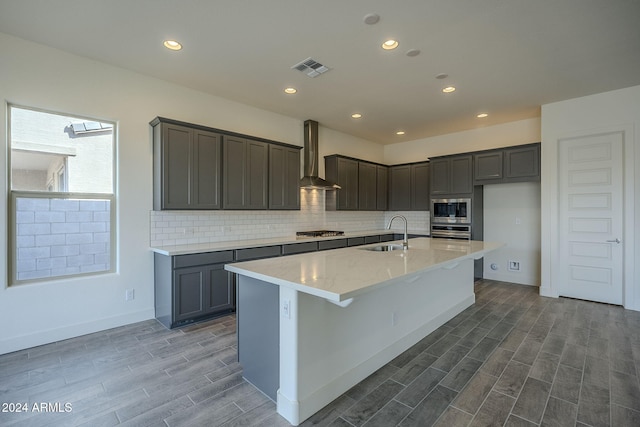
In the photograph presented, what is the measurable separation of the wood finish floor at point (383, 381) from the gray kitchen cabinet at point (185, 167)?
153 cm

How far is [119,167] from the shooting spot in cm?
342

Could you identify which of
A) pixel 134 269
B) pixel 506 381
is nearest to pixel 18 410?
pixel 134 269

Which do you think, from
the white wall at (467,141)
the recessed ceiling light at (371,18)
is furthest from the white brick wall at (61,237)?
the white wall at (467,141)

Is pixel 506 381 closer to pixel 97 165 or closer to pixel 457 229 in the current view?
pixel 457 229

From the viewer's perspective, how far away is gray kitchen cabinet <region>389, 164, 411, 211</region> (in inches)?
261

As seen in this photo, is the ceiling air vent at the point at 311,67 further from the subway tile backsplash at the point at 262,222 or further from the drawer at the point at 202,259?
the drawer at the point at 202,259

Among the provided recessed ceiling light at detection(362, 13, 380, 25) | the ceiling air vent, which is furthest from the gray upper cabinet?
recessed ceiling light at detection(362, 13, 380, 25)

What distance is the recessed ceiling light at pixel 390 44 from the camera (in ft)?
9.43

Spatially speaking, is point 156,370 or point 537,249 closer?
point 156,370

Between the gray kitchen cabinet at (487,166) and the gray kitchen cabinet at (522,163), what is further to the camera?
the gray kitchen cabinet at (487,166)

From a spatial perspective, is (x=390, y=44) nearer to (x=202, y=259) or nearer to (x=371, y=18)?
(x=371, y=18)

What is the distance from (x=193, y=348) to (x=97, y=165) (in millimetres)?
2338

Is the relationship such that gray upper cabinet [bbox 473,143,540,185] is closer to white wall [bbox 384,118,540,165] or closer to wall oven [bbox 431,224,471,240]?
white wall [bbox 384,118,540,165]

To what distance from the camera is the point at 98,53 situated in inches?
123
